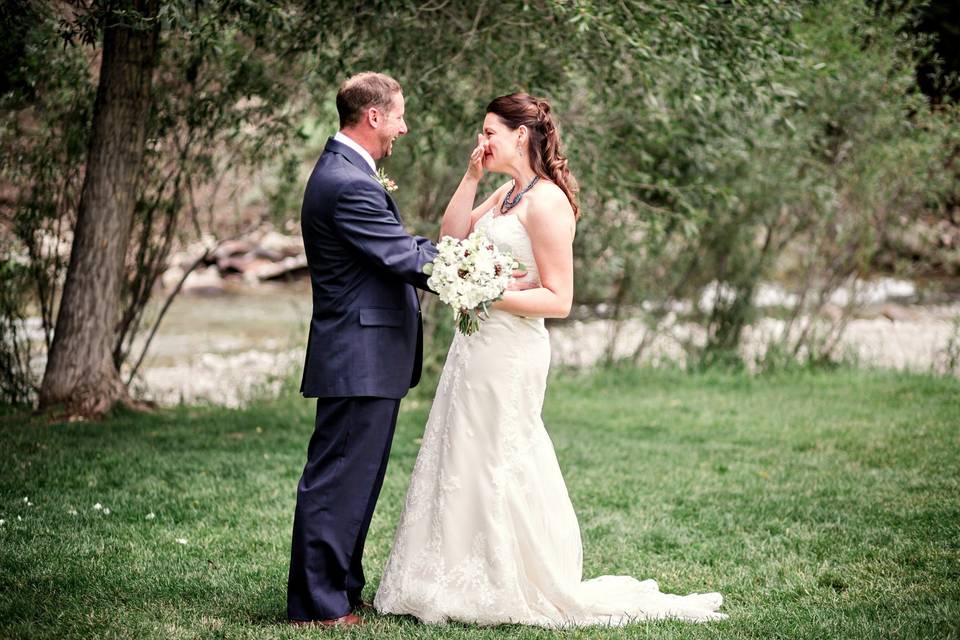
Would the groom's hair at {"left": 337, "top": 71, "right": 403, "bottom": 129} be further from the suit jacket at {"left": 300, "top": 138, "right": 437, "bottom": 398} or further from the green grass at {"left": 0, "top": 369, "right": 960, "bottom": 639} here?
the green grass at {"left": 0, "top": 369, "right": 960, "bottom": 639}

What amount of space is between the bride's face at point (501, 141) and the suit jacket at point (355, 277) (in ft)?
1.91

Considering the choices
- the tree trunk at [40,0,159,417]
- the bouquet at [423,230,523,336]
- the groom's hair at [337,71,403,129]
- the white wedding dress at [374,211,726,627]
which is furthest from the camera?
the tree trunk at [40,0,159,417]

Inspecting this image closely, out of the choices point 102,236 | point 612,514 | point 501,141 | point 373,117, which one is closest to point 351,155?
point 373,117

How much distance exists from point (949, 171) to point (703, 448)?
604cm

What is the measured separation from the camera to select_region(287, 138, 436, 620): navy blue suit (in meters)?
3.86

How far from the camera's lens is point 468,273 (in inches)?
150

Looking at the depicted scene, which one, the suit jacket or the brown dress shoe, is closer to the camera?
the suit jacket

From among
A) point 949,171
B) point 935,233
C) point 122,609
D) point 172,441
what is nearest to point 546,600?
point 122,609

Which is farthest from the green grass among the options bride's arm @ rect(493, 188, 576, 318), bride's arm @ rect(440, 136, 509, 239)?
bride's arm @ rect(440, 136, 509, 239)

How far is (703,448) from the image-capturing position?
7973mm

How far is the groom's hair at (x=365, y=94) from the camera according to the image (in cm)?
394

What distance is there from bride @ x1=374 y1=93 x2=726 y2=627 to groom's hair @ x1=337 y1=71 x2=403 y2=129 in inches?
20.9

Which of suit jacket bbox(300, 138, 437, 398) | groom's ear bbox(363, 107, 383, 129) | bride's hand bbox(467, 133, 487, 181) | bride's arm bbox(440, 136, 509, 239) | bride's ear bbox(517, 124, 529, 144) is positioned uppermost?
bride's ear bbox(517, 124, 529, 144)

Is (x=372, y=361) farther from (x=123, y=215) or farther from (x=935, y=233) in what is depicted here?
(x=935, y=233)
